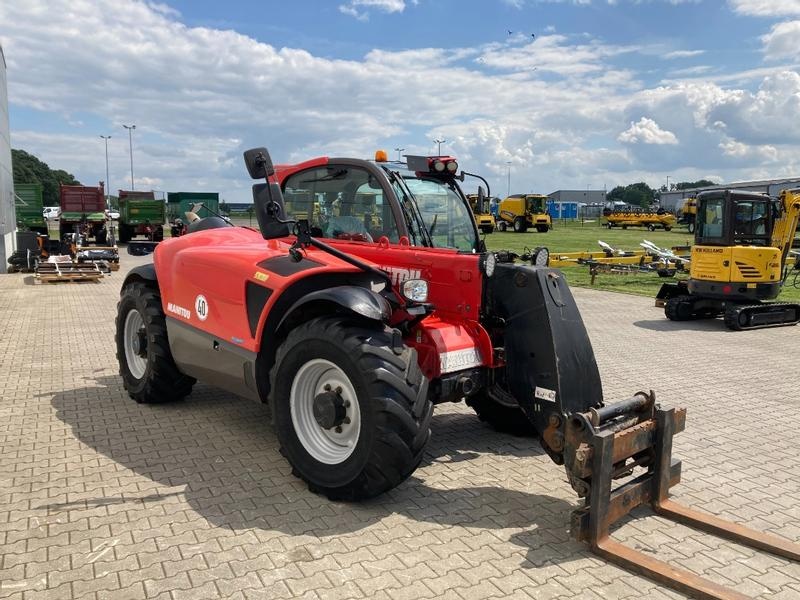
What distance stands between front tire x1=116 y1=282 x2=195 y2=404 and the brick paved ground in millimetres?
194

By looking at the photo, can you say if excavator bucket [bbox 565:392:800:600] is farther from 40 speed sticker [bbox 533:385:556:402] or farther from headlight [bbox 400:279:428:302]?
headlight [bbox 400:279:428:302]

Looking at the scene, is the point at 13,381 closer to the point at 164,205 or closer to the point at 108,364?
the point at 108,364

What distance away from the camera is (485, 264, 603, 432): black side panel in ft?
13.4

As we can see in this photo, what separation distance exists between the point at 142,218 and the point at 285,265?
30.4m

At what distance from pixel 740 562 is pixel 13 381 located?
7.14 m

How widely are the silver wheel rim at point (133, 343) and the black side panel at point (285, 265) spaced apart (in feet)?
8.01

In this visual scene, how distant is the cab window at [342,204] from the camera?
4.95 metres

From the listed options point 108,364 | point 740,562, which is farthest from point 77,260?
point 740,562

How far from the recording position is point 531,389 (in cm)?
418

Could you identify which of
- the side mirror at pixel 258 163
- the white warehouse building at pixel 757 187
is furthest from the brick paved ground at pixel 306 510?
the white warehouse building at pixel 757 187

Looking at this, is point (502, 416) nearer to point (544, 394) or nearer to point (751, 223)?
point (544, 394)

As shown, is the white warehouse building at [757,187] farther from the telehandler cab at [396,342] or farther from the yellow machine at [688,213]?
the telehandler cab at [396,342]

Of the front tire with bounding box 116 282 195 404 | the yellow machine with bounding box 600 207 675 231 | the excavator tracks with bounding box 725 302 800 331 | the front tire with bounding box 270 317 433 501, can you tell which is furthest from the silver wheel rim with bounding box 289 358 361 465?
the yellow machine with bounding box 600 207 675 231

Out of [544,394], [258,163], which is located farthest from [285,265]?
[544,394]
